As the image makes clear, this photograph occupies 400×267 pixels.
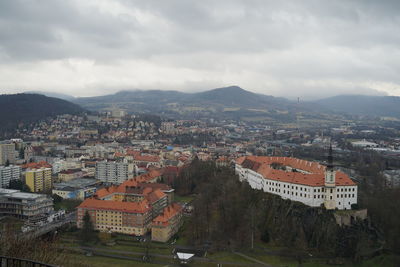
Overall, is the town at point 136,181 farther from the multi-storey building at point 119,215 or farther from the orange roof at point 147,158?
the orange roof at point 147,158

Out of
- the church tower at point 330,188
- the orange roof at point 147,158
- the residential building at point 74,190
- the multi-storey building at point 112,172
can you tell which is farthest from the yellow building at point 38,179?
the church tower at point 330,188

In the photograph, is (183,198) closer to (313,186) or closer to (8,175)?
(313,186)

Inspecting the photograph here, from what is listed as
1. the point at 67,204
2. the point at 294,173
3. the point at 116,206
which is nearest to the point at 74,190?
the point at 67,204

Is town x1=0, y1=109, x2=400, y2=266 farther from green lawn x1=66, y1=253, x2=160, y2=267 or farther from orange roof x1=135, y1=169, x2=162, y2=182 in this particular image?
green lawn x1=66, y1=253, x2=160, y2=267

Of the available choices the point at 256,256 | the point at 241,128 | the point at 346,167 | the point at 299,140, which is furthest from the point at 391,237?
the point at 241,128

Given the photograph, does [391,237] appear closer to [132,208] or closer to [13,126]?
[132,208]

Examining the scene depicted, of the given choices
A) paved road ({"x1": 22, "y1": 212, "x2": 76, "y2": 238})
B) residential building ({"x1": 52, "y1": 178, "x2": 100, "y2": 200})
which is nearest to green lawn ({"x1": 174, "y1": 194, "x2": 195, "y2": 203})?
residential building ({"x1": 52, "y1": 178, "x2": 100, "y2": 200})
